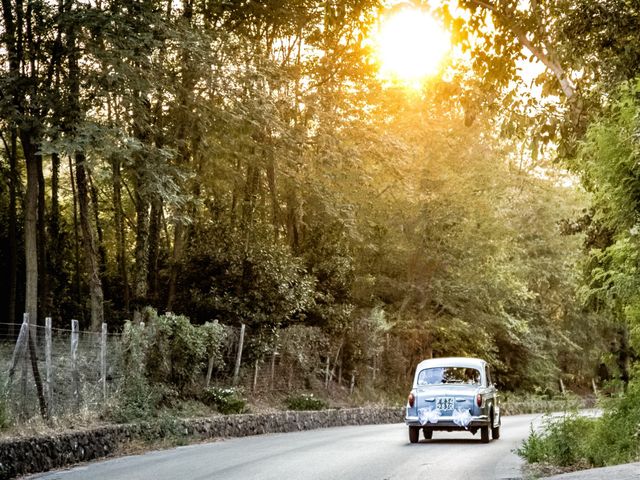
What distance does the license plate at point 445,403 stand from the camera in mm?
20098

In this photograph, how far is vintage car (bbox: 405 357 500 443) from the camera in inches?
790

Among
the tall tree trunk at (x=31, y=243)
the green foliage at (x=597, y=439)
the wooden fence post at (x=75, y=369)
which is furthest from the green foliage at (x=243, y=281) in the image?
the green foliage at (x=597, y=439)

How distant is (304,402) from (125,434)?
11.8 meters

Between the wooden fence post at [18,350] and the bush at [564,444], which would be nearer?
the bush at [564,444]

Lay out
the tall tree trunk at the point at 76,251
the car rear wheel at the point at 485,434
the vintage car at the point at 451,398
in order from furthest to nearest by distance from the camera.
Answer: the tall tree trunk at the point at 76,251 → the car rear wheel at the point at 485,434 → the vintage car at the point at 451,398

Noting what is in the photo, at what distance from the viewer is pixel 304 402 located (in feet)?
94.8

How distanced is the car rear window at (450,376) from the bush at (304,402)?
8.13 m

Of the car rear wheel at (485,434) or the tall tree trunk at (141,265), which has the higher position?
the tall tree trunk at (141,265)

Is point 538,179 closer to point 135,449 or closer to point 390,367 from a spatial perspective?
point 390,367

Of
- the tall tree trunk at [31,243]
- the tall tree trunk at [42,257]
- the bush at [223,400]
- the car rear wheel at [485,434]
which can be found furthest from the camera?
the tall tree trunk at [42,257]


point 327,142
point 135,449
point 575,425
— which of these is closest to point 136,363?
point 135,449

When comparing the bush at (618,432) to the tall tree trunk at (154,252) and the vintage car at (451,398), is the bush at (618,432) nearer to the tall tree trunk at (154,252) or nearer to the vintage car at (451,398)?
the vintage car at (451,398)

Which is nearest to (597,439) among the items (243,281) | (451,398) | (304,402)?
(451,398)

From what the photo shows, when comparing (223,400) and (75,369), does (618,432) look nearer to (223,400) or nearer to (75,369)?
(75,369)
